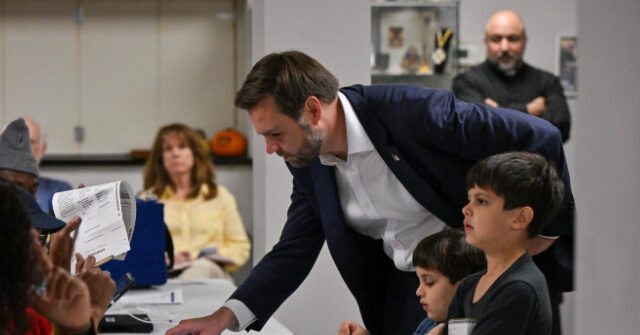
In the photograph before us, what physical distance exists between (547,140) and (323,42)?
44.1 inches

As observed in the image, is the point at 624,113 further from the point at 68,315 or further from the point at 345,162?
the point at 345,162

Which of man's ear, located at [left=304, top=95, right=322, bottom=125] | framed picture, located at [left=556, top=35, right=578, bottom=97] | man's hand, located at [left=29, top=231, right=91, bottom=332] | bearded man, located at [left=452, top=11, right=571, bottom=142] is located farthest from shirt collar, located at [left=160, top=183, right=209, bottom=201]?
man's hand, located at [left=29, top=231, right=91, bottom=332]

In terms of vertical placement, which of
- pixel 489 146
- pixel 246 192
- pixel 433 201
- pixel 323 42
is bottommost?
pixel 246 192

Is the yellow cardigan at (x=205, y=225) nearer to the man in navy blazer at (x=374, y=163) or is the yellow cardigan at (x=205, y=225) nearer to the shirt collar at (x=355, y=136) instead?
the man in navy blazer at (x=374, y=163)

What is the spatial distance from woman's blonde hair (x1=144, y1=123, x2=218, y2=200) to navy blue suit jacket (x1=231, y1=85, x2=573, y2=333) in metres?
2.25

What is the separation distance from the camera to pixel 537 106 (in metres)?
4.16

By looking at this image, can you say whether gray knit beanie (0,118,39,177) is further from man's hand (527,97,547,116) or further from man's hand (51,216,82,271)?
man's hand (527,97,547,116)

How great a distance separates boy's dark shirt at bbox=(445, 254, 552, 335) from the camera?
5.34ft

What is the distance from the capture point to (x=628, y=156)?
128 centimetres

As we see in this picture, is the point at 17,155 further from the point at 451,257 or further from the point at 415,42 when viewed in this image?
the point at 415,42

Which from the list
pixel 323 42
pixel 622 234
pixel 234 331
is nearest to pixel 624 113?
pixel 622 234

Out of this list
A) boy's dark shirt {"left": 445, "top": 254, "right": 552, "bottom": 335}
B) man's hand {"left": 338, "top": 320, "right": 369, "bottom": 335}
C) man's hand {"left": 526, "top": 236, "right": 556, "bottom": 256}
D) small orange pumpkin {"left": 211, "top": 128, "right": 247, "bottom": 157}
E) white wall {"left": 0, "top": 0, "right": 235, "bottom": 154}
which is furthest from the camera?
white wall {"left": 0, "top": 0, "right": 235, "bottom": 154}

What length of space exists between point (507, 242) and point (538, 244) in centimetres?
34

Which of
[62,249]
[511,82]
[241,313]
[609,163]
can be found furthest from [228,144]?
[609,163]
